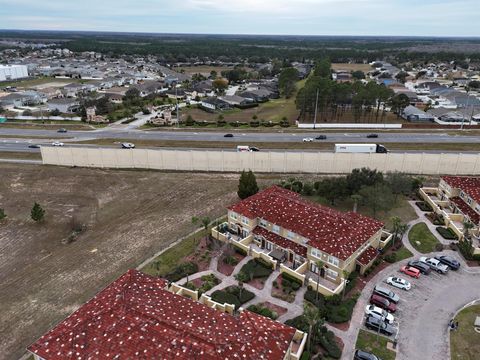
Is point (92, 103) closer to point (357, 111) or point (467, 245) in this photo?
point (357, 111)

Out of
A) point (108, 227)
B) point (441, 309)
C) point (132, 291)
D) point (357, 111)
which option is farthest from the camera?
point (357, 111)

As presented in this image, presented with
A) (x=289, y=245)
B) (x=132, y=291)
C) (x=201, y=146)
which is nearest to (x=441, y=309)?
(x=289, y=245)

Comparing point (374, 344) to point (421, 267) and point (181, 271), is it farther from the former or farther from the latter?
point (181, 271)

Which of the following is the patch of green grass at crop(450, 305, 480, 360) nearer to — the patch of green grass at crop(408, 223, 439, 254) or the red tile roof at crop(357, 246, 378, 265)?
the red tile roof at crop(357, 246, 378, 265)

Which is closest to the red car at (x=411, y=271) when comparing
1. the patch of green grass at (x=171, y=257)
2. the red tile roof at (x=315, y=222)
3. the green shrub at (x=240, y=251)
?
the red tile roof at (x=315, y=222)

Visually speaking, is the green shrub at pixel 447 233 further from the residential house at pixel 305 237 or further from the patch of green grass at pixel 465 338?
the patch of green grass at pixel 465 338

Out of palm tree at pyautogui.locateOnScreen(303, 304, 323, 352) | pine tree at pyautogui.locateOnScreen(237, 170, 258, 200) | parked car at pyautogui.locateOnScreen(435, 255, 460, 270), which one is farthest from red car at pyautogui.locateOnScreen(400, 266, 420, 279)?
pine tree at pyautogui.locateOnScreen(237, 170, 258, 200)
